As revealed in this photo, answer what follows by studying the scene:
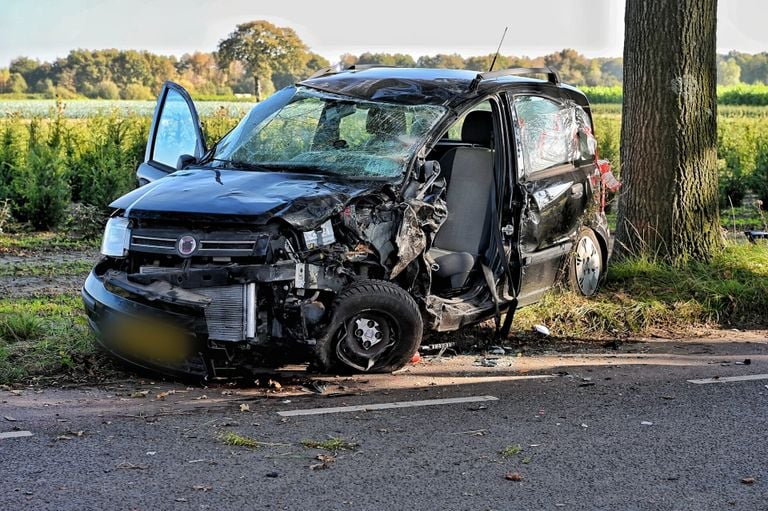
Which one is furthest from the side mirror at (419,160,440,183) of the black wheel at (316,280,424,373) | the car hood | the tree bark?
the tree bark

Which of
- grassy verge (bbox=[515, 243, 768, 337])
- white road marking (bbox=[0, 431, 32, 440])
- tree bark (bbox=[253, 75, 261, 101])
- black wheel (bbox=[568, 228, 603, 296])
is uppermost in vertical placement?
tree bark (bbox=[253, 75, 261, 101])

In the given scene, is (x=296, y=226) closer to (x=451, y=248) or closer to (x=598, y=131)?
(x=451, y=248)

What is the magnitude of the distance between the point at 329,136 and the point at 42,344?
8.34 feet

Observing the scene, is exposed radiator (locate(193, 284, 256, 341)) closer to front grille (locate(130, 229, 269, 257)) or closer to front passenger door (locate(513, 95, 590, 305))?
front grille (locate(130, 229, 269, 257))

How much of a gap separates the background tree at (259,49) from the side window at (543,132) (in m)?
48.6

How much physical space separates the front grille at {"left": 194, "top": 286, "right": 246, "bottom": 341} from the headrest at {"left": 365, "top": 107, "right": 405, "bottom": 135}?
1.93 meters

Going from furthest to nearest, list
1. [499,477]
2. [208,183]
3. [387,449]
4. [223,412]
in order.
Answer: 1. [208,183]
2. [223,412]
3. [387,449]
4. [499,477]

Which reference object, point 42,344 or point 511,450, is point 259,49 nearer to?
point 42,344

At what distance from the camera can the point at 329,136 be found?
Answer: 301 inches

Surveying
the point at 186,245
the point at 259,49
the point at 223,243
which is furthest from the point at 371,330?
the point at 259,49

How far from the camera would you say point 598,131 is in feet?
74.1

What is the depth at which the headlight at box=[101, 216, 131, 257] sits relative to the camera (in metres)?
6.61

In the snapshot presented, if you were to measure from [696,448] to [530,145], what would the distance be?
10.7ft

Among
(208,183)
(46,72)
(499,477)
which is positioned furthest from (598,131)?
(46,72)
